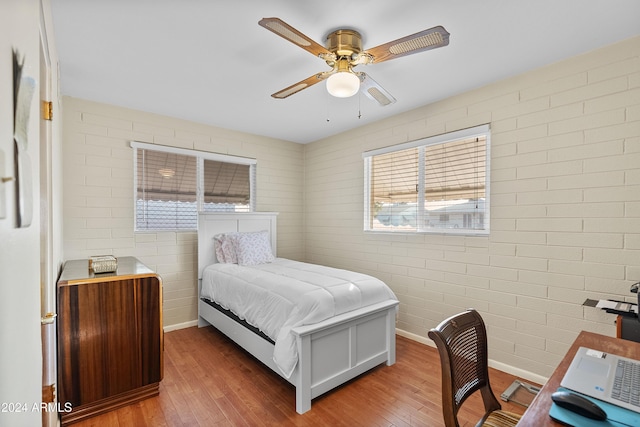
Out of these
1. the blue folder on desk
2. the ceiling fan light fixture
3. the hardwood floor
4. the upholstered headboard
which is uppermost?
the ceiling fan light fixture

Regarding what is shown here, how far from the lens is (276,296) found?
2508 millimetres

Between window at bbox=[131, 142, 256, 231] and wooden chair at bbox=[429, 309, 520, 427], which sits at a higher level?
window at bbox=[131, 142, 256, 231]

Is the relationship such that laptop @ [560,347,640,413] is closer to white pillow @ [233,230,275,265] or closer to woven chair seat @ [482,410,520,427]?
woven chair seat @ [482,410,520,427]

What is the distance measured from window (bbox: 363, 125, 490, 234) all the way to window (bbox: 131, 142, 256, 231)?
69.2 inches

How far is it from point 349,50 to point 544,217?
78.8 inches

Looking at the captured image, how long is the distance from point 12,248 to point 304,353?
185 centimetres

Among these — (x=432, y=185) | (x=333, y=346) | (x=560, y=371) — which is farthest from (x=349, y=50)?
(x=333, y=346)

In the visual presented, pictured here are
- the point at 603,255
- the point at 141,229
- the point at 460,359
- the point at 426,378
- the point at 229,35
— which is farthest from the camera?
the point at 141,229

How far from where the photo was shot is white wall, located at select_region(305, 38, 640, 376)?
2.14 metres

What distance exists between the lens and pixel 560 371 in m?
1.16

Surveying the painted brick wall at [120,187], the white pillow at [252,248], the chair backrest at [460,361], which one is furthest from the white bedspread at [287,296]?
the chair backrest at [460,361]

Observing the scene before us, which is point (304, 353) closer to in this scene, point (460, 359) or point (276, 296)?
point (276, 296)

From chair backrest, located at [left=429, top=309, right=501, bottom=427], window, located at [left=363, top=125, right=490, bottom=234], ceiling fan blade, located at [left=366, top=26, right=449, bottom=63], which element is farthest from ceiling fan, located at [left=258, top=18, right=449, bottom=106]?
chair backrest, located at [left=429, top=309, right=501, bottom=427]

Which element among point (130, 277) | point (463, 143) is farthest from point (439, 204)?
point (130, 277)
